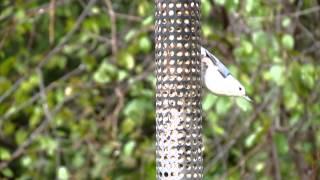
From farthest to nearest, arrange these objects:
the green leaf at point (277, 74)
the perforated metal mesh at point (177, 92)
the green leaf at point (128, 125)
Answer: the green leaf at point (128, 125) → the green leaf at point (277, 74) → the perforated metal mesh at point (177, 92)

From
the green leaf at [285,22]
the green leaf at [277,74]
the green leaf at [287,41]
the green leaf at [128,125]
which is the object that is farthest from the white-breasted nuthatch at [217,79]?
the green leaf at [128,125]

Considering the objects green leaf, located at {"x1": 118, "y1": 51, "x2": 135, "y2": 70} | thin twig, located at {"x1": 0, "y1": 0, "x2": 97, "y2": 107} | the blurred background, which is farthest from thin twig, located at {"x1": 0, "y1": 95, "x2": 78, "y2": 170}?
green leaf, located at {"x1": 118, "y1": 51, "x2": 135, "y2": 70}

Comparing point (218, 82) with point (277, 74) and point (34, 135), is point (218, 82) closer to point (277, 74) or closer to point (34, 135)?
point (277, 74)

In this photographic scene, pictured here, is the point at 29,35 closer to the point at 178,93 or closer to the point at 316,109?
the point at 316,109

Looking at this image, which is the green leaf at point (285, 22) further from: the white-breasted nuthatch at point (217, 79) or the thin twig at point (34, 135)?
the white-breasted nuthatch at point (217, 79)

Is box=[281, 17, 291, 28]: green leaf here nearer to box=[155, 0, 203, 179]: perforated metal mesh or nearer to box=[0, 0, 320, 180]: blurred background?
box=[0, 0, 320, 180]: blurred background

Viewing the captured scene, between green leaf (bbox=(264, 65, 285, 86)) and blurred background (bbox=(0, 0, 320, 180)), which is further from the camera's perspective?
blurred background (bbox=(0, 0, 320, 180))
